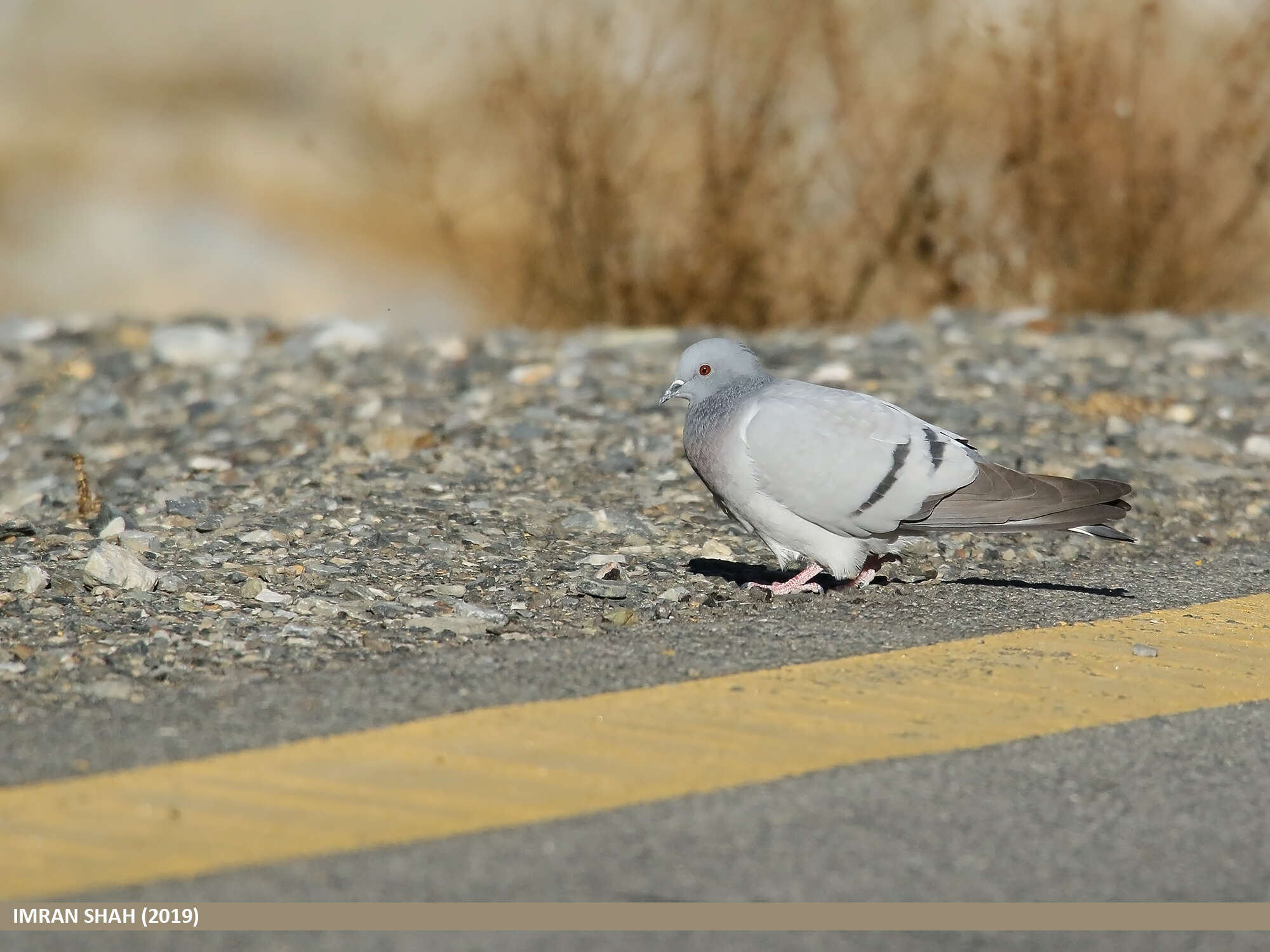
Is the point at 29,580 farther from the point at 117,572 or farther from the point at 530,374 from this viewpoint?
the point at 530,374

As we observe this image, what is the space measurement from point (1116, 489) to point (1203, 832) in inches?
56.5

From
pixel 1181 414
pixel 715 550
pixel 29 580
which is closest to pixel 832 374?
pixel 1181 414

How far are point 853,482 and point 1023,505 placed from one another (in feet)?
1.37

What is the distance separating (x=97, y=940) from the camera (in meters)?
2.22

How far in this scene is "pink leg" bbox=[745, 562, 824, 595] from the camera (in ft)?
13.8

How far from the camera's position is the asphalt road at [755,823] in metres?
2.36

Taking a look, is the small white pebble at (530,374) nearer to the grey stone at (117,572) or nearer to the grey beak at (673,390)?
the grey beak at (673,390)

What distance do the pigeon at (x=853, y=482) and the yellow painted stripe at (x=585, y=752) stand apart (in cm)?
37

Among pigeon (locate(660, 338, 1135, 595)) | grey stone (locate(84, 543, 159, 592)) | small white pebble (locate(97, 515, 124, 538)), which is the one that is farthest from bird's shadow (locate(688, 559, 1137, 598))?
small white pebble (locate(97, 515, 124, 538))

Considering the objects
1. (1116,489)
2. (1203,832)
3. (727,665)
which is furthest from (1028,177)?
(1203,832)

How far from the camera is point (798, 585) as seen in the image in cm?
424

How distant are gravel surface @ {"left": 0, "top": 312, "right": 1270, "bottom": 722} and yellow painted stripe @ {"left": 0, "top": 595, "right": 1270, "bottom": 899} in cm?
48

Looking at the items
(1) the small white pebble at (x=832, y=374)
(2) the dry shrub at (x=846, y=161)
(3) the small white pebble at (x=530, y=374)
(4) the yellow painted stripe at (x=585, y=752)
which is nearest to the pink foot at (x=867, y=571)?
(4) the yellow painted stripe at (x=585, y=752)

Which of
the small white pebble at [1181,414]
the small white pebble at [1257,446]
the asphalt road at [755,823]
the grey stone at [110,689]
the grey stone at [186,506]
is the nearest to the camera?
the asphalt road at [755,823]
